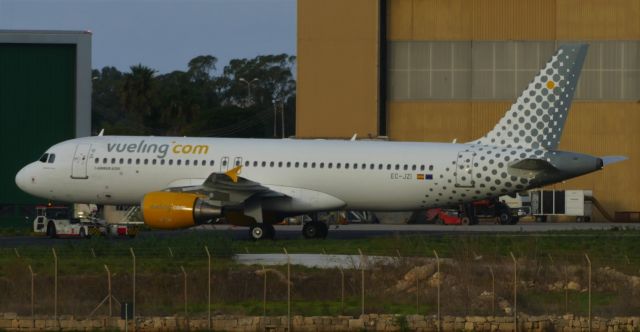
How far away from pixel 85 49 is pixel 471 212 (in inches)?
896

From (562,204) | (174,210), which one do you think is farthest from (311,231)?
(562,204)

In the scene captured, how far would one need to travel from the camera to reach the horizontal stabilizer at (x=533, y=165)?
44406 millimetres

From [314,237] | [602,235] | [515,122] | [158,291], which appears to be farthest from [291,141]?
[158,291]

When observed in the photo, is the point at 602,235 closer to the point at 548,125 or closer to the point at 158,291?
the point at 548,125

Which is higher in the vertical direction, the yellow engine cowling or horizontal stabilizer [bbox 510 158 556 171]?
horizontal stabilizer [bbox 510 158 556 171]

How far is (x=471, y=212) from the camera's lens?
2739 inches

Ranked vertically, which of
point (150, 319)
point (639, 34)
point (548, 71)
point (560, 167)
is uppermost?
point (639, 34)

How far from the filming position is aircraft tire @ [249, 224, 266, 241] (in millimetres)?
44875

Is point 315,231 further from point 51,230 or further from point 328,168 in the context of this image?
point 51,230

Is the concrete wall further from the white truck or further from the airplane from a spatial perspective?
the white truck

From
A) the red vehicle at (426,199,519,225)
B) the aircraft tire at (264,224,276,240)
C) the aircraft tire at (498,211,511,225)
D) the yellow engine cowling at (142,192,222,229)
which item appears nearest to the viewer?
the yellow engine cowling at (142,192,222,229)

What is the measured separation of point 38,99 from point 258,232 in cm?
2610

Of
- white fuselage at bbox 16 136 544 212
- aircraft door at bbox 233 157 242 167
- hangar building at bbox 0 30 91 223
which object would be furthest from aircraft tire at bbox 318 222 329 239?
hangar building at bbox 0 30 91 223

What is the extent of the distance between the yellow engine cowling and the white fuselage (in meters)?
2.72
